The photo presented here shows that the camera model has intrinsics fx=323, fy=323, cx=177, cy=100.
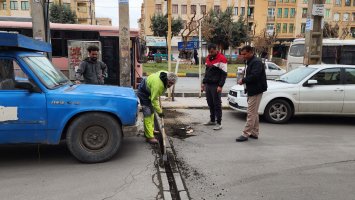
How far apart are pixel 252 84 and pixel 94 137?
325 centimetres

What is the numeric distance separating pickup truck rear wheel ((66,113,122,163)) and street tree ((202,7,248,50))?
39.9 m

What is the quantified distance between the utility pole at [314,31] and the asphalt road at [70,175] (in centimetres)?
770

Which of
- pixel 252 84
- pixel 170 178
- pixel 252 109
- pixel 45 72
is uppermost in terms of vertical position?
pixel 45 72

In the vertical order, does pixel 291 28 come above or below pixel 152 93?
above

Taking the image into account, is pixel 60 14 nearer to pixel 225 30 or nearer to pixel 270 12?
pixel 225 30

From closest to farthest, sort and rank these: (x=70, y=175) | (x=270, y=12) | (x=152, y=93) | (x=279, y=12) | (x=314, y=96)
→ (x=70, y=175) < (x=152, y=93) < (x=314, y=96) < (x=270, y=12) < (x=279, y=12)

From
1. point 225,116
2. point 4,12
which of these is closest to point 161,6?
point 4,12

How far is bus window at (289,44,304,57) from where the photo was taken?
17109 millimetres

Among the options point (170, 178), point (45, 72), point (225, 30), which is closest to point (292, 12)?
point (225, 30)

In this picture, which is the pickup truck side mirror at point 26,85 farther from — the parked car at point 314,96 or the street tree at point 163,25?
the street tree at point 163,25

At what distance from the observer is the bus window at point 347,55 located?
53.8 feet

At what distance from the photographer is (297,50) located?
1744 cm

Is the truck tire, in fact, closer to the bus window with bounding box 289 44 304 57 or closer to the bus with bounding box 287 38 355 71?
the bus with bounding box 287 38 355 71

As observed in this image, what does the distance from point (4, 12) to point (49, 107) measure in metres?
58.3
